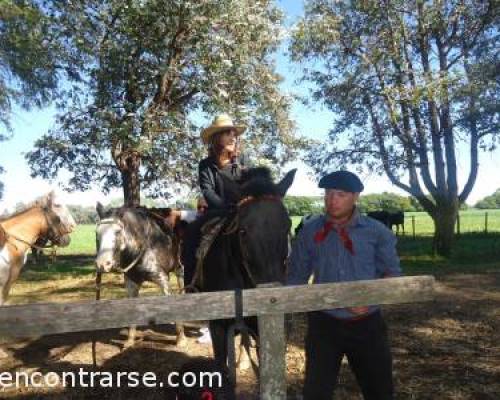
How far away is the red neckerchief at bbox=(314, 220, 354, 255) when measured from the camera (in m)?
3.49

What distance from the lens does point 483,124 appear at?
19.0 metres

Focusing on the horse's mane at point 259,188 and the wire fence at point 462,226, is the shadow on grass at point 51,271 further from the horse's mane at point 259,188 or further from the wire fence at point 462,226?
the wire fence at point 462,226

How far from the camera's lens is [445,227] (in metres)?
19.6

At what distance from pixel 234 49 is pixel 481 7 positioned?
11.0 m

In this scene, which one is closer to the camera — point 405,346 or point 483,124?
point 405,346

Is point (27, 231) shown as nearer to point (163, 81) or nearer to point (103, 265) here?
point (103, 265)

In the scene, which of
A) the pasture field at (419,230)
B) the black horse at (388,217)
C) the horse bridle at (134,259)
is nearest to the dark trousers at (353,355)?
the horse bridle at (134,259)

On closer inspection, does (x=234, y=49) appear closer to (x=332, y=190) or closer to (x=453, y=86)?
(x=453, y=86)

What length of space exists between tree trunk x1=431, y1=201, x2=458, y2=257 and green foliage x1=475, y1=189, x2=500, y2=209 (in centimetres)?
11991

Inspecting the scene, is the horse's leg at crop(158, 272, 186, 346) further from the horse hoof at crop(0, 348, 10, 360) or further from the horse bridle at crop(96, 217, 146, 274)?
the horse hoof at crop(0, 348, 10, 360)

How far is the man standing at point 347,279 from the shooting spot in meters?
3.36

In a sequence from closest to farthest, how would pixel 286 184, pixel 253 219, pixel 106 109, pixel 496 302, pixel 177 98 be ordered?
pixel 253 219 → pixel 286 184 → pixel 496 302 → pixel 106 109 → pixel 177 98

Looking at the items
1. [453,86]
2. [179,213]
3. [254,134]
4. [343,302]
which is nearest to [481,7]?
[453,86]

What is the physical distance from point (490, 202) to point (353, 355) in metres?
142
